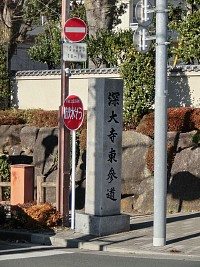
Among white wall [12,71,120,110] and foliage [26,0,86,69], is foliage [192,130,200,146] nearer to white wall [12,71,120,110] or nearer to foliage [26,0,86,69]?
white wall [12,71,120,110]

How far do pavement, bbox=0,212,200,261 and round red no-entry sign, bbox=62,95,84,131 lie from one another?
2.26 metres

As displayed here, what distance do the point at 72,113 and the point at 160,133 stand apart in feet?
8.49

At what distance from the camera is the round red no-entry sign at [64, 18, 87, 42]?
15711 millimetres

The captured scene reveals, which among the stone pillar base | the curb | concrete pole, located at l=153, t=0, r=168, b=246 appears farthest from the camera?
the stone pillar base

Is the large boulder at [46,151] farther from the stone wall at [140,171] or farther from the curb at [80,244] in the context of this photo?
the curb at [80,244]

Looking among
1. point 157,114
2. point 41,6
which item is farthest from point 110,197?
point 41,6

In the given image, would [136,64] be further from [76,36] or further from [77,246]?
[77,246]

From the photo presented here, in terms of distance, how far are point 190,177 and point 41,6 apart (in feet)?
49.2

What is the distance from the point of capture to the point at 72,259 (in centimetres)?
1262

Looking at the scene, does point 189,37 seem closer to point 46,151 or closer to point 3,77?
point 46,151

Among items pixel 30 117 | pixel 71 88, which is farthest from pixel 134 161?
pixel 30 117

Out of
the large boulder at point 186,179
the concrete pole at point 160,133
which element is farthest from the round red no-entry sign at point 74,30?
the large boulder at point 186,179

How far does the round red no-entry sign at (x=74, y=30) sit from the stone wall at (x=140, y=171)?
4856 millimetres

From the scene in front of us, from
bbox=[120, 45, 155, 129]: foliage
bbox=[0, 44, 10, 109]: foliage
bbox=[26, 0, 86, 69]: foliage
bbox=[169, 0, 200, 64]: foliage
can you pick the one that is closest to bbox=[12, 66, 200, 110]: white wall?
bbox=[0, 44, 10, 109]: foliage
